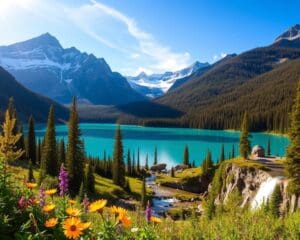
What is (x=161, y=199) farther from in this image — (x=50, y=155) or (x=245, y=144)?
(x=50, y=155)

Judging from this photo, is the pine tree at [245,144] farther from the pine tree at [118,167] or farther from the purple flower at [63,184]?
the purple flower at [63,184]

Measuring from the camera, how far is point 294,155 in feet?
142

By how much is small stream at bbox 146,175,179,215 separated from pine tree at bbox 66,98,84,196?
45.4 ft

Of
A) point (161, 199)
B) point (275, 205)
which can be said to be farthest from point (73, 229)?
point (161, 199)

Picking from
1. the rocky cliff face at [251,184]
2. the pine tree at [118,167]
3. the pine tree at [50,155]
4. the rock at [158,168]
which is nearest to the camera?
the rocky cliff face at [251,184]

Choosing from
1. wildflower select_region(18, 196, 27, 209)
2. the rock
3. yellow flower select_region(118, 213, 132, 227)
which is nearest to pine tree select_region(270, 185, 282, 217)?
yellow flower select_region(118, 213, 132, 227)

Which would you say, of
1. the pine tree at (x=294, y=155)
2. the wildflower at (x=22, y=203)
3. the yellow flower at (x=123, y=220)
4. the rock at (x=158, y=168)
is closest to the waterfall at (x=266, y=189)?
the pine tree at (x=294, y=155)

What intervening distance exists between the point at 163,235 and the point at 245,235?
191cm

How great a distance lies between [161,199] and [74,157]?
Answer: 2409cm

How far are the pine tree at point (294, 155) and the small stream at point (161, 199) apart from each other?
27317mm

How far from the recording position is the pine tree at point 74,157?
A: 66.7 m

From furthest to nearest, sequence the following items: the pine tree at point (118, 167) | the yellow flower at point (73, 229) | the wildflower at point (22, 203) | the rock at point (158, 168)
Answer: the rock at point (158, 168)
the pine tree at point (118, 167)
the wildflower at point (22, 203)
the yellow flower at point (73, 229)

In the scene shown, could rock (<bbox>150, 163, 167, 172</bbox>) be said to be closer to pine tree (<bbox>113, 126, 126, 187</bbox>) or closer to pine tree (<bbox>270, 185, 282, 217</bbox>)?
pine tree (<bbox>113, 126, 126, 187</bbox>)

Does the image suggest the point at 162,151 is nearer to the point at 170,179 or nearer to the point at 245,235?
the point at 170,179
